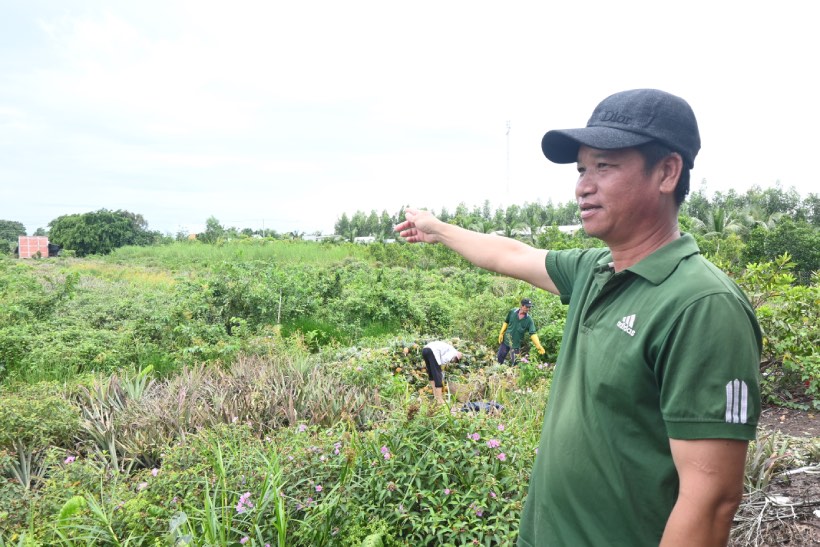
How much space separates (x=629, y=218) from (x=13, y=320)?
417 inches

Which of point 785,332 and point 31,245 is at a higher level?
point 31,245

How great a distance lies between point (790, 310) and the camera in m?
6.46

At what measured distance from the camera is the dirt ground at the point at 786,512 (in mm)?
2949

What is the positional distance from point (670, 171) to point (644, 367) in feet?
1.72

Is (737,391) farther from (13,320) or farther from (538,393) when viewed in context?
(13,320)

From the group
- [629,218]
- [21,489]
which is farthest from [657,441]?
[21,489]

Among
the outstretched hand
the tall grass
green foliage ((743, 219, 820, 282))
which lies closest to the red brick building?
the tall grass

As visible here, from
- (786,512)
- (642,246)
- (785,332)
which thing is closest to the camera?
(642,246)

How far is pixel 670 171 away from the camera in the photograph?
1391 mm

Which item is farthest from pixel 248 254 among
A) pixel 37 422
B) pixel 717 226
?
pixel 717 226

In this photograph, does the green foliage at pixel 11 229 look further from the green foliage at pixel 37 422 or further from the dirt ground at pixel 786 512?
the dirt ground at pixel 786 512

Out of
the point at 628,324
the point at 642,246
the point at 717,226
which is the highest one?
the point at 717,226

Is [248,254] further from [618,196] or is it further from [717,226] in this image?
[618,196]

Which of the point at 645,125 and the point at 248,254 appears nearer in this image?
the point at 645,125
